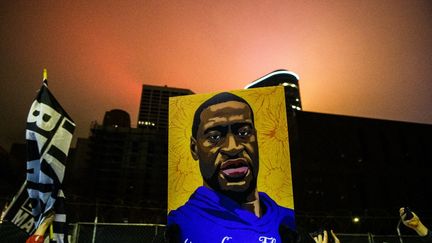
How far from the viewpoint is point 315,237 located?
3.02 metres

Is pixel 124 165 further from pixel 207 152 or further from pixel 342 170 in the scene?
pixel 207 152

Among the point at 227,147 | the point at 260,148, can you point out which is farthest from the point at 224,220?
the point at 260,148

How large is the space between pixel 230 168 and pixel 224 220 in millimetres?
735

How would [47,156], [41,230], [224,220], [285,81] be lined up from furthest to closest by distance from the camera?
1. [285,81]
2. [224,220]
3. [47,156]
4. [41,230]

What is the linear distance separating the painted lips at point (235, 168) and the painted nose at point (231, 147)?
121 mm

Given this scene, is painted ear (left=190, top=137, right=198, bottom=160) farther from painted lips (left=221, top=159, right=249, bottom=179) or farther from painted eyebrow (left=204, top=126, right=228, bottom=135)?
painted lips (left=221, top=159, right=249, bottom=179)

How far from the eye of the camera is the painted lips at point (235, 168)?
427 cm

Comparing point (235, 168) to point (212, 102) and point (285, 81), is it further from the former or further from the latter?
point (285, 81)

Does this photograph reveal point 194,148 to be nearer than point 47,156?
No

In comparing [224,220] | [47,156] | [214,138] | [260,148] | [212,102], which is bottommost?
[224,220]

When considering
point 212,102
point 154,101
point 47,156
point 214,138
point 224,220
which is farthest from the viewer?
point 154,101

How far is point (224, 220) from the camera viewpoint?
159 inches

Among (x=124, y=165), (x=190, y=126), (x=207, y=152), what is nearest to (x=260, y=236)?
(x=207, y=152)

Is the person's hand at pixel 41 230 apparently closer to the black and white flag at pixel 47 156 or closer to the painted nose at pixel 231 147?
the black and white flag at pixel 47 156
